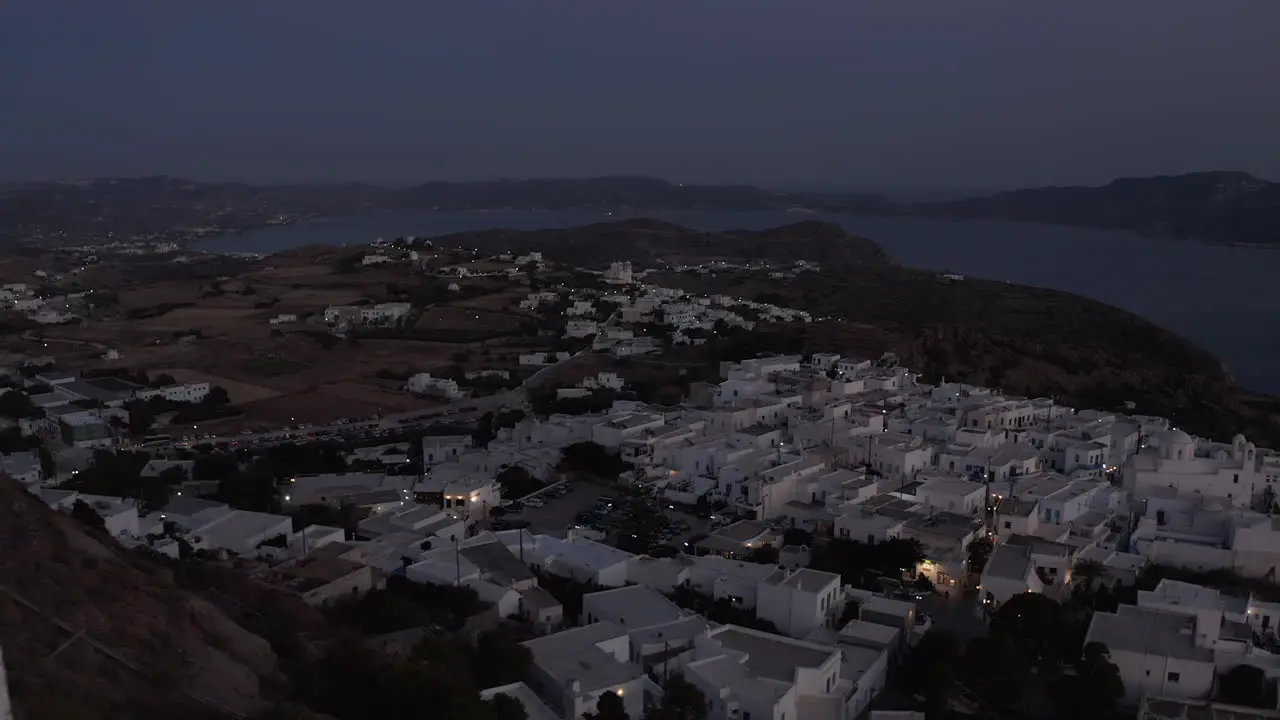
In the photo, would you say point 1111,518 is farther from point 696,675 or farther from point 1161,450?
point 696,675

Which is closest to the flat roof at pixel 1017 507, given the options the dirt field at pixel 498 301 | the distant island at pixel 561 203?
the dirt field at pixel 498 301

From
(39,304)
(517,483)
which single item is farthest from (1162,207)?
(517,483)

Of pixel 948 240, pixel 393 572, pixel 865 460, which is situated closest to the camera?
pixel 393 572

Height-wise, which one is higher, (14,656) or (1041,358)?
(14,656)

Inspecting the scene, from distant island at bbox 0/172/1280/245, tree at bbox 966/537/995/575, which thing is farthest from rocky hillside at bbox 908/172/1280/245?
tree at bbox 966/537/995/575

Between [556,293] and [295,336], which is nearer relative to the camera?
[295,336]

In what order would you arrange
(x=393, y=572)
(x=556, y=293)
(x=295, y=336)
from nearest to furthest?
1. (x=393, y=572)
2. (x=295, y=336)
3. (x=556, y=293)

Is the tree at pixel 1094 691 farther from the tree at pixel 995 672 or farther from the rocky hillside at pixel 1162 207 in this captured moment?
the rocky hillside at pixel 1162 207

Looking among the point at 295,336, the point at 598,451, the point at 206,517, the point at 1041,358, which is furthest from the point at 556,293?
the point at 206,517
